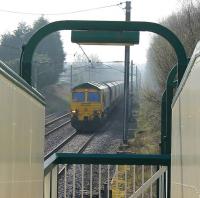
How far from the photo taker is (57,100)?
77500 mm

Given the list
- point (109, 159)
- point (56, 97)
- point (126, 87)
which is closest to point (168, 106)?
point (109, 159)

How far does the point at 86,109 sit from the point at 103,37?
33.0 m

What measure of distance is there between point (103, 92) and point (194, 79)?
36500mm

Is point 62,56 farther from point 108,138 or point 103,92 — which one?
point 108,138

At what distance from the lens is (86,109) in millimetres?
39562

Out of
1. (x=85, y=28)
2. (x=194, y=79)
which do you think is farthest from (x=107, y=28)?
(x=194, y=79)

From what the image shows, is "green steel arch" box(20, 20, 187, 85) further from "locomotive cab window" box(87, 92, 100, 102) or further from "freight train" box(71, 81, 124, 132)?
"locomotive cab window" box(87, 92, 100, 102)

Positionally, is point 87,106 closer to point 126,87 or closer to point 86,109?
point 86,109

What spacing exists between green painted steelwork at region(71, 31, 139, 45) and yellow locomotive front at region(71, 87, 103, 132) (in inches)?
1234

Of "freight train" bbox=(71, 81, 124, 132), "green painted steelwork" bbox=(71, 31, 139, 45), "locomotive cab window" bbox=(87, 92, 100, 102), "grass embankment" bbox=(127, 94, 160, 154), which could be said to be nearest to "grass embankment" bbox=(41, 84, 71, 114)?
"freight train" bbox=(71, 81, 124, 132)

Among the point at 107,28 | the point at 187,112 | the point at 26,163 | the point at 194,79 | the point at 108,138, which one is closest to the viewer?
the point at 194,79

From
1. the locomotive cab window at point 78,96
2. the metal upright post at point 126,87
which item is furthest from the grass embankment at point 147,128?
the locomotive cab window at point 78,96

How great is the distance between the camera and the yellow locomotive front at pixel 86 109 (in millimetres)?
38625

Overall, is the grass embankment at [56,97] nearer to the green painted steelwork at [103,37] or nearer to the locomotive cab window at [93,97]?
the locomotive cab window at [93,97]
